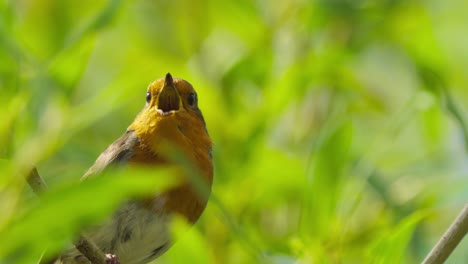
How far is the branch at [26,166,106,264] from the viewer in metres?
1.65

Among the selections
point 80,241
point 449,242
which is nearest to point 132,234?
point 80,241

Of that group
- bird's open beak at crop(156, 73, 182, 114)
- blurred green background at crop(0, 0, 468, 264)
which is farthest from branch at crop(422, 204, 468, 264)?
bird's open beak at crop(156, 73, 182, 114)

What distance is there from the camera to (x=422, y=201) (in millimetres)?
2998

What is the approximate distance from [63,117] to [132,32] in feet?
4.67

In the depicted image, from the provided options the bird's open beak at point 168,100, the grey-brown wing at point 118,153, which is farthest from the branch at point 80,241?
the bird's open beak at point 168,100

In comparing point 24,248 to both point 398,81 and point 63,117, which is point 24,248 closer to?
point 63,117

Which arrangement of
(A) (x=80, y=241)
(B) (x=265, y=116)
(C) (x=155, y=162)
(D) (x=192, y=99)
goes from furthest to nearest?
(D) (x=192, y=99)
(C) (x=155, y=162)
(B) (x=265, y=116)
(A) (x=80, y=241)

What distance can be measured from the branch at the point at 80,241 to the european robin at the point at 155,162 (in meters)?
1.12

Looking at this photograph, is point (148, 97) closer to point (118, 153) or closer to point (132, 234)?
point (118, 153)

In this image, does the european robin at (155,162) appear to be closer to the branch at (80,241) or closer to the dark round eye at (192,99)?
the dark round eye at (192,99)

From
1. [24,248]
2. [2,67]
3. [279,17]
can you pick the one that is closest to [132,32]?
[279,17]

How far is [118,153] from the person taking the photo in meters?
3.57

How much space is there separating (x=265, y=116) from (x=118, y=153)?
756mm

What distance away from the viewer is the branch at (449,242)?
205 centimetres
